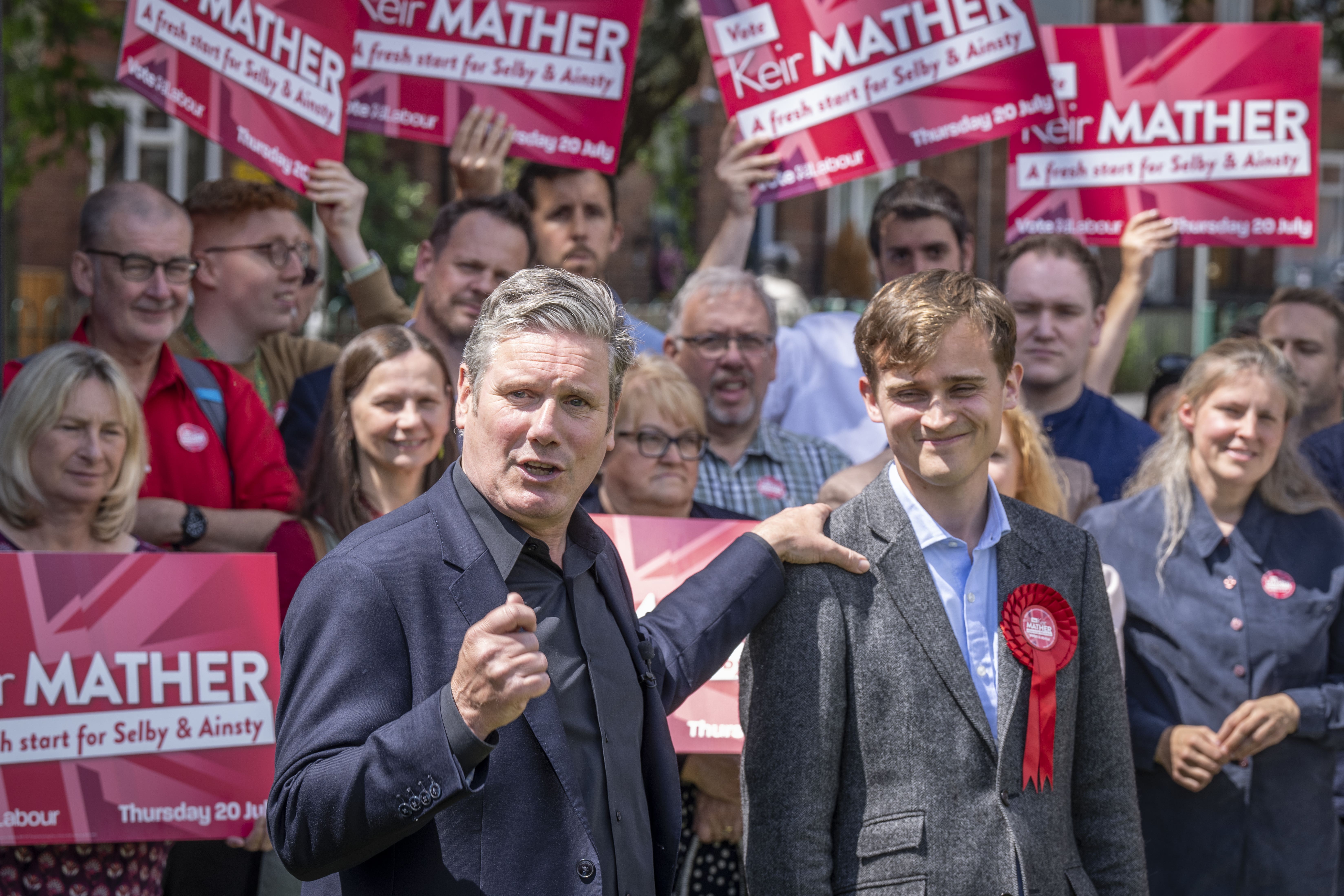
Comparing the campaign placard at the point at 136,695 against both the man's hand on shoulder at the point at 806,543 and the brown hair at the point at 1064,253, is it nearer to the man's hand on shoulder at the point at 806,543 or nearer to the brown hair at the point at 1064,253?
the man's hand on shoulder at the point at 806,543

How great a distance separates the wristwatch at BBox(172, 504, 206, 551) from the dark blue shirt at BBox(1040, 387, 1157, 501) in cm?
278

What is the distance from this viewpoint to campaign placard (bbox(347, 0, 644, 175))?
17.1ft

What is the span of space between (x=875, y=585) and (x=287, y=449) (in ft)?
8.45

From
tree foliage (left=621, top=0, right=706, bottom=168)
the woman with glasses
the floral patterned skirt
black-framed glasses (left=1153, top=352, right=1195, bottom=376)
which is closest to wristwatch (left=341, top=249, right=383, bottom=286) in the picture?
the woman with glasses

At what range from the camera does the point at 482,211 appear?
4.89 m

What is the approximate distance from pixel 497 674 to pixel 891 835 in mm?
993

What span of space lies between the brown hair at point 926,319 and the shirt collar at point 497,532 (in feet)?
2.35

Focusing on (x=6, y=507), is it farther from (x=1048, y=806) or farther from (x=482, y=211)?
(x=1048, y=806)

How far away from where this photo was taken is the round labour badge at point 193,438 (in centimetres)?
418

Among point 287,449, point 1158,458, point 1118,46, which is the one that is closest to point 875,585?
point 1158,458

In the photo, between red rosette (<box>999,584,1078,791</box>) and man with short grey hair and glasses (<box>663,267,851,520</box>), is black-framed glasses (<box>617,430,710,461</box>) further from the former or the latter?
red rosette (<box>999,584,1078,791</box>)

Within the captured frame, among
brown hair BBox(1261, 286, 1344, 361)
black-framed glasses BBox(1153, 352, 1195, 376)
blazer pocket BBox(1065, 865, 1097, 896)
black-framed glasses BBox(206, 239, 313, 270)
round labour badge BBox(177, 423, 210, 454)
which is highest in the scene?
black-framed glasses BBox(206, 239, 313, 270)

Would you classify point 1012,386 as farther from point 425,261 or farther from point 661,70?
point 661,70

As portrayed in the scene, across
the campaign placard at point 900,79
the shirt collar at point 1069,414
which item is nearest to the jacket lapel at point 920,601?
the shirt collar at point 1069,414
